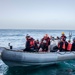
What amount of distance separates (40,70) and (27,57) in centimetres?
134

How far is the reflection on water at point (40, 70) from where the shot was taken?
13.2 metres

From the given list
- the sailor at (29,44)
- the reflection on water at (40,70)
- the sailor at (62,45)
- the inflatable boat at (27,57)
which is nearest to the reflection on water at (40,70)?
the reflection on water at (40,70)

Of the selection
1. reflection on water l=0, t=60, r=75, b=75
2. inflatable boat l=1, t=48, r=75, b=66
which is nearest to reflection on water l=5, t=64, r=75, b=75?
reflection on water l=0, t=60, r=75, b=75

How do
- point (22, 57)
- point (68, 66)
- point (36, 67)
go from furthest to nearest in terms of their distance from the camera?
1. point (68, 66)
2. point (36, 67)
3. point (22, 57)

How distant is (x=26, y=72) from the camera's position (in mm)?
13297

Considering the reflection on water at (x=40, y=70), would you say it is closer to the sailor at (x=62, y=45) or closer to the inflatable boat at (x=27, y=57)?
the inflatable boat at (x=27, y=57)

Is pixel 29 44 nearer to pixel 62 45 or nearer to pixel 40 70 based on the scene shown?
pixel 40 70

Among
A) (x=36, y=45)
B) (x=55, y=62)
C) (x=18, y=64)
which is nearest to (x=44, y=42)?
(x=36, y=45)

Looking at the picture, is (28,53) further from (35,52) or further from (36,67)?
(36,67)

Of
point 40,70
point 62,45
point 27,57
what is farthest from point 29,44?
point 62,45

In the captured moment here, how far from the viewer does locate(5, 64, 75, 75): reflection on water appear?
43.5ft

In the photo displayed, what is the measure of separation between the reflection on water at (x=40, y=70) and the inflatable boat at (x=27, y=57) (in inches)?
17.3

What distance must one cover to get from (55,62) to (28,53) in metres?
2.20

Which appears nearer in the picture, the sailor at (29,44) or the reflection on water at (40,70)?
the reflection on water at (40,70)
